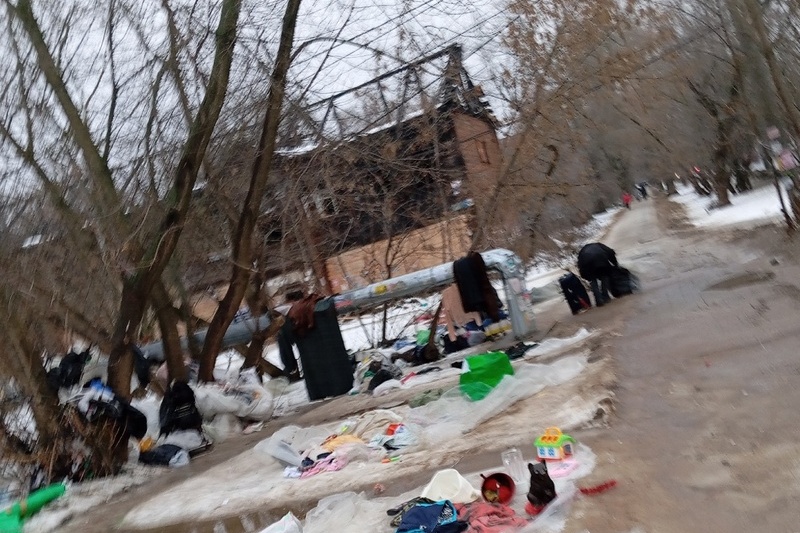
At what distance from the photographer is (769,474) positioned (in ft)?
13.4

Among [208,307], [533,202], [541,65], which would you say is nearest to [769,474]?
[541,65]

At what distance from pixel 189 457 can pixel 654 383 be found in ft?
19.5

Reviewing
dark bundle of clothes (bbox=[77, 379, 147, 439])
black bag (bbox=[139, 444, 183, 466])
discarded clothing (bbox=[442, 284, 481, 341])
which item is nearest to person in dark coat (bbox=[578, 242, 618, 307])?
discarded clothing (bbox=[442, 284, 481, 341])

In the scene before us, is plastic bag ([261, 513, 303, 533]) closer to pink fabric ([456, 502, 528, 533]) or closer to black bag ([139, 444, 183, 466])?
pink fabric ([456, 502, 528, 533])

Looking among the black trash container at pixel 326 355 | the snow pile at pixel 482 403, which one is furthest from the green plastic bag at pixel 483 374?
the black trash container at pixel 326 355

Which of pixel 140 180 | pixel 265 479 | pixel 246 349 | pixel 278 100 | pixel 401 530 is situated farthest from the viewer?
pixel 246 349

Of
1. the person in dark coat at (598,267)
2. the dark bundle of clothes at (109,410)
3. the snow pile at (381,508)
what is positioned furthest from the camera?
the person in dark coat at (598,267)

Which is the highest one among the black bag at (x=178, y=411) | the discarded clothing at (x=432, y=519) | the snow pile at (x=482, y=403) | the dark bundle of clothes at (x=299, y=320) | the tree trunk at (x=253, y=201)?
the tree trunk at (x=253, y=201)

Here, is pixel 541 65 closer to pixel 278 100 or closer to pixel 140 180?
pixel 278 100

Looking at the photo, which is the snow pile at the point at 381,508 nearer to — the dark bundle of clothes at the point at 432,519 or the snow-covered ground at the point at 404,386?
the snow-covered ground at the point at 404,386

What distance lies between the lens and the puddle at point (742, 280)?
10141mm

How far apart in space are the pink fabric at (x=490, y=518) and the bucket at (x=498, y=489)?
0.09 meters

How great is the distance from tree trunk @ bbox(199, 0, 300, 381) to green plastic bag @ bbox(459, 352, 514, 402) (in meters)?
4.68

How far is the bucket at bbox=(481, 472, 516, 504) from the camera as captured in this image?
4.61m
